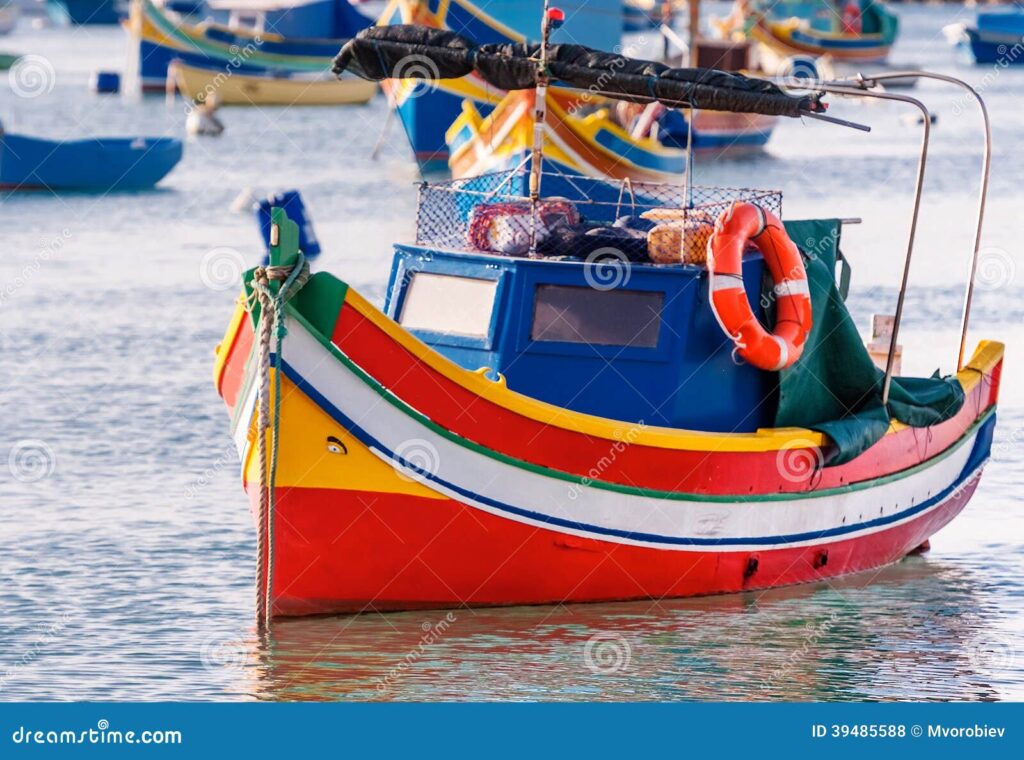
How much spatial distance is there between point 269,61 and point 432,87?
2332 cm

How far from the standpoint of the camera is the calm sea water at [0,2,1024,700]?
12070 mm

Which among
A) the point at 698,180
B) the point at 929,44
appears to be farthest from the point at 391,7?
the point at 929,44

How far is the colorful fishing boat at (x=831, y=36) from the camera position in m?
73.9

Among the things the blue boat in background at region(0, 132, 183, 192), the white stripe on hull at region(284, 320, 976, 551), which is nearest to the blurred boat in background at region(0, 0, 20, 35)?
the blue boat in background at region(0, 132, 183, 192)

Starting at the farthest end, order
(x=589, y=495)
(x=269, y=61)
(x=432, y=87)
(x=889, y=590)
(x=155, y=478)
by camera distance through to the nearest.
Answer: (x=269, y=61) < (x=432, y=87) < (x=155, y=478) < (x=889, y=590) < (x=589, y=495)

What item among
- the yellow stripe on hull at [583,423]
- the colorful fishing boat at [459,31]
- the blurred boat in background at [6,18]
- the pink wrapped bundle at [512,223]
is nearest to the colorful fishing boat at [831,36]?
the colorful fishing boat at [459,31]

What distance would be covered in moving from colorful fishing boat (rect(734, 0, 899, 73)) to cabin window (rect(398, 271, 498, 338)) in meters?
57.0

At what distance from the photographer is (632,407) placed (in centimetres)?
1280

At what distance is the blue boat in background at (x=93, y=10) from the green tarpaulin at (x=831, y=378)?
102m

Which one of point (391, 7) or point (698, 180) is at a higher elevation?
point (391, 7)

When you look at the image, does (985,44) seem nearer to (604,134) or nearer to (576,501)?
(604,134)

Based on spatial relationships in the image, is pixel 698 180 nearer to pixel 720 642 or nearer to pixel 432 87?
pixel 432 87

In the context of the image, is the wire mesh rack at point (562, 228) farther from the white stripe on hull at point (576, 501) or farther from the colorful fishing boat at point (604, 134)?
the colorful fishing boat at point (604, 134)

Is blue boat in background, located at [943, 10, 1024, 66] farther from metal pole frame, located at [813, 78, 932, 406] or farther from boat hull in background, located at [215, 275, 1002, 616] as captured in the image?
boat hull in background, located at [215, 275, 1002, 616]
